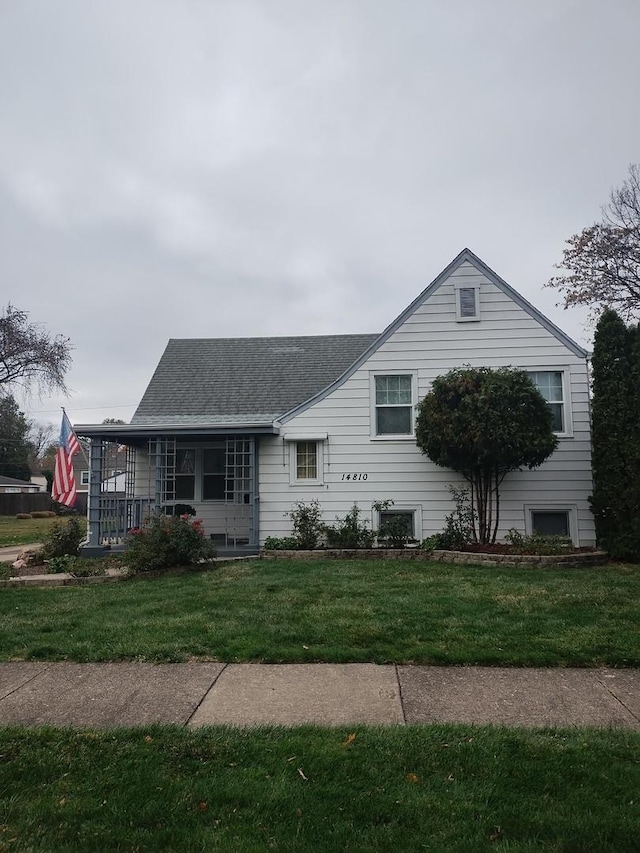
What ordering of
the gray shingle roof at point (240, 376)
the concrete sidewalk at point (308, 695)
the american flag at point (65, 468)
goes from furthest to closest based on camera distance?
1. the gray shingle roof at point (240, 376)
2. the american flag at point (65, 468)
3. the concrete sidewalk at point (308, 695)

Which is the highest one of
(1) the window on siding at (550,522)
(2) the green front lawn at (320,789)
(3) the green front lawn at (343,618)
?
(1) the window on siding at (550,522)

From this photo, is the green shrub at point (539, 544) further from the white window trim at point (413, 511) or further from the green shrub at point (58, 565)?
the green shrub at point (58, 565)

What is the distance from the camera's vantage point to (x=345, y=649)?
18.9 ft

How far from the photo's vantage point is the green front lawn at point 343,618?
569 cm

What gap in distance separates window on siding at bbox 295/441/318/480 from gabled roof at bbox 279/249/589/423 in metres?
0.72

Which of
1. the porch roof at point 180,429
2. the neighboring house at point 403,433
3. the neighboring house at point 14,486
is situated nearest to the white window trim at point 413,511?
the neighboring house at point 403,433

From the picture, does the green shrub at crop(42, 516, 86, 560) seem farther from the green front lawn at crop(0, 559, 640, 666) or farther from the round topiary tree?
the round topiary tree

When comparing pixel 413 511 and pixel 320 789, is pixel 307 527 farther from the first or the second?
pixel 320 789

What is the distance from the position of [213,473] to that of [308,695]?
1091 centimetres

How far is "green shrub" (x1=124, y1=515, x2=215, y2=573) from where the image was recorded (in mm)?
10391

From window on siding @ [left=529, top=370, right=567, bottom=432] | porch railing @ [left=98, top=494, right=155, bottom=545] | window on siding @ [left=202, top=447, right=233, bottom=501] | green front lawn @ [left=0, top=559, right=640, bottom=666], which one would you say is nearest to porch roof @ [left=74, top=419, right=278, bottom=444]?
porch railing @ [left=98, top=494, right=155, bottom=545]

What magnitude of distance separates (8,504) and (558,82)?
134ft

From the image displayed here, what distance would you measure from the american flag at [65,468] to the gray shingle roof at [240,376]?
1.52m

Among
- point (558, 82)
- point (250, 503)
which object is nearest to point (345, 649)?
point (250, 503)
